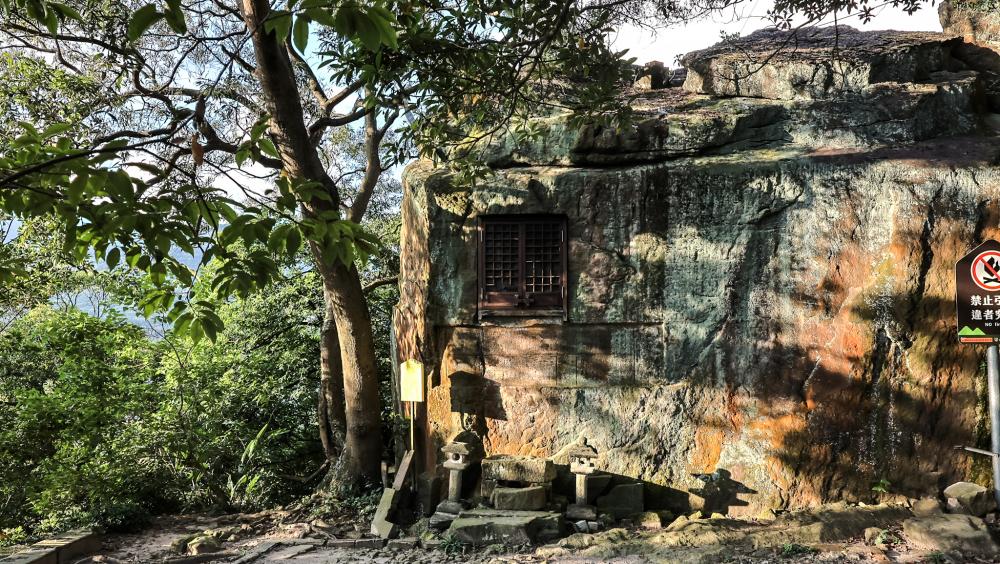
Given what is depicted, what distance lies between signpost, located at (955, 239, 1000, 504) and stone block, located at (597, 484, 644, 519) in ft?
11.0

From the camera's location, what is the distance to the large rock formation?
7.50m

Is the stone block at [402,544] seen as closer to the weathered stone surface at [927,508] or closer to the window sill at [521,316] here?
the window sill at [521,316]

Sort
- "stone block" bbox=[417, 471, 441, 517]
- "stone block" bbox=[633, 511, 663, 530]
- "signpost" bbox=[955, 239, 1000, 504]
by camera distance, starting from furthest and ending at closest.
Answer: "stone block" bbox=[417, 471, 441, 517], "stone block" bbox=[633, 511, 663, 530], "signpost" bbox=[955, 239, 1000, 504]

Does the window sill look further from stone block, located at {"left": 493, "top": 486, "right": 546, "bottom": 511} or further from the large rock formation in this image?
stone block, located at {"left": 493, "top": 486, "right": 546, "bottom": 511}

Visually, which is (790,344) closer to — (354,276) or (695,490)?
(695,490)

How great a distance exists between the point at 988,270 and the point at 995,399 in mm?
1279

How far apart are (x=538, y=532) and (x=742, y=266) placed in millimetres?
3775

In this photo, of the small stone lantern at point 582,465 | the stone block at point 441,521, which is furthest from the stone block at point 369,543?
the small stone lantern at point 582,465

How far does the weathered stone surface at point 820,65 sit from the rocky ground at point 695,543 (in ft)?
16.8

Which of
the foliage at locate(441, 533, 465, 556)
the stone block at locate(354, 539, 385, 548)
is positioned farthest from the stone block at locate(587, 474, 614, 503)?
the stone block at locate(354, 539, 385, 548)

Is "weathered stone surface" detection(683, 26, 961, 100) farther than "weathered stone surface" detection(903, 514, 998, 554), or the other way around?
"weathered stone surface" detection(683, 26, 961, 100)

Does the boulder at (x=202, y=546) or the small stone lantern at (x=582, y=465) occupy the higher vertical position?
the small stone lantern at (x=582, y=465)

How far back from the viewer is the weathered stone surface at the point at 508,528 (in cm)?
698

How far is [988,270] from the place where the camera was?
687 centimetres
